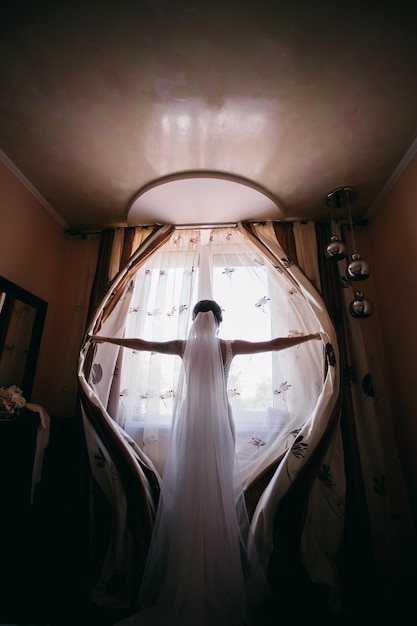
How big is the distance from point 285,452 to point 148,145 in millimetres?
1962

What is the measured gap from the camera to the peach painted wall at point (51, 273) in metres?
1.82

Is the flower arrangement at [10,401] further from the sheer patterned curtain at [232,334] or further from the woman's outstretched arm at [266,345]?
the woman's outstretched arm at [266,345]

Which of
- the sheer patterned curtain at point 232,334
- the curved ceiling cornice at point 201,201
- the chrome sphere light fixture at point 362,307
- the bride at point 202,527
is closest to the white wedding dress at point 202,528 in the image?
the bride at point 202,527

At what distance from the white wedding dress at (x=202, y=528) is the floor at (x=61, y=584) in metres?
0.24

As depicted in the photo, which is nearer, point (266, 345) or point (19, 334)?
point (266, 345)

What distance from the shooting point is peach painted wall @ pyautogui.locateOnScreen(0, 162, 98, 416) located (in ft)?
5.96

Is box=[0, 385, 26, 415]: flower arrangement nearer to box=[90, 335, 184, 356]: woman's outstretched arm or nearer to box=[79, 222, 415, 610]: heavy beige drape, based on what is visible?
box=[79, 222, 415, 610]: heavy beige drape

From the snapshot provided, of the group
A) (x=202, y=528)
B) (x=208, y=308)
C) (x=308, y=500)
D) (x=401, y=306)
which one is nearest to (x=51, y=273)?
(x=208, y=308)

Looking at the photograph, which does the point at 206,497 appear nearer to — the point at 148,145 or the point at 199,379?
the point at 199,379

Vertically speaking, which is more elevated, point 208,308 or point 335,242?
Result: point 335,242

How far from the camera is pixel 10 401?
1534 millimetres

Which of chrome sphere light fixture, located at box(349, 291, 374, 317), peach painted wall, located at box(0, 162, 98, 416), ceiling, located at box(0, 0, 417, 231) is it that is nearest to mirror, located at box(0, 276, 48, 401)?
peach painted wall, located at box(0, 162, 98, 416)

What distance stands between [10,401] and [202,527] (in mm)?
1225

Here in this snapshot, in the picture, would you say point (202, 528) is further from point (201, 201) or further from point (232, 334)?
point (201, 201)
